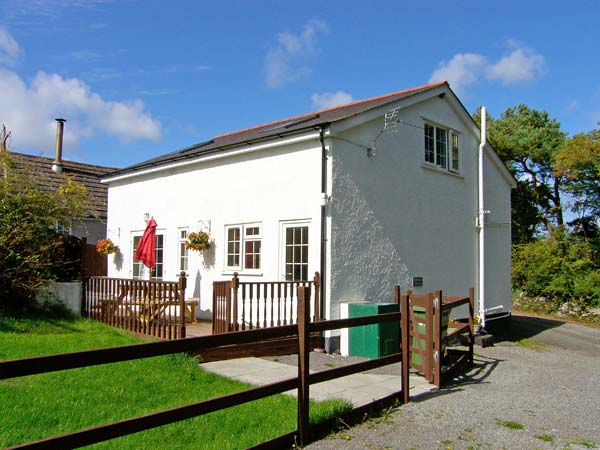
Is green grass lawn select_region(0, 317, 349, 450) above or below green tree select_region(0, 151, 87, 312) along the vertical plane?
below

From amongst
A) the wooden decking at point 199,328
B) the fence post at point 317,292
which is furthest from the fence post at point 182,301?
the fence post at point 317,292

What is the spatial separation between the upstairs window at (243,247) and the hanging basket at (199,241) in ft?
1.74

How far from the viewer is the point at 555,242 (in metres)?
23.5

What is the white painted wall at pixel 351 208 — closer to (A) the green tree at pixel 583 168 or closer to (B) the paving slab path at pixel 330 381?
(B) the paving slab path at pixel 330 381

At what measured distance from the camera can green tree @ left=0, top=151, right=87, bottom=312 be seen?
34.1ft

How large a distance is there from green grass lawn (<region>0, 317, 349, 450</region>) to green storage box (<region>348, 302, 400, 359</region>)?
11.2 feet

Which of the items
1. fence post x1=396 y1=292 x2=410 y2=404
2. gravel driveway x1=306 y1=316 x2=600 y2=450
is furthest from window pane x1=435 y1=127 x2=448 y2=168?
fence post x1=396 y1=292 x2=410 y2=404

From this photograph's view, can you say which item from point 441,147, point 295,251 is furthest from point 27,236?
point 441,147

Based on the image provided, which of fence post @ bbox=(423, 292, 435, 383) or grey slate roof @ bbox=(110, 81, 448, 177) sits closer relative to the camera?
fence post @ bbox=(423, 292, 435, 383)

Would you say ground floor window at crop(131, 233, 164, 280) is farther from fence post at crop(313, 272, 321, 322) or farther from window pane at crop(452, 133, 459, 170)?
window pane at crop(452, 133, 459, 170)

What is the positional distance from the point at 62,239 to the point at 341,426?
910 cm

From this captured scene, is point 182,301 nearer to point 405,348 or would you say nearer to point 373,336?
point 373,336

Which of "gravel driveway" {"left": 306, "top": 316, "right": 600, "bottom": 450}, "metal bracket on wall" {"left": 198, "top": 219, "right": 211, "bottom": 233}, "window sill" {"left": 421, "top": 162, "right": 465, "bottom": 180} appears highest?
"window sill" {"left": 421, "top": 162, "right": 465, "bottom": 180}

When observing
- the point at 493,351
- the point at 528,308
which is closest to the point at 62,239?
the point at 493,351
